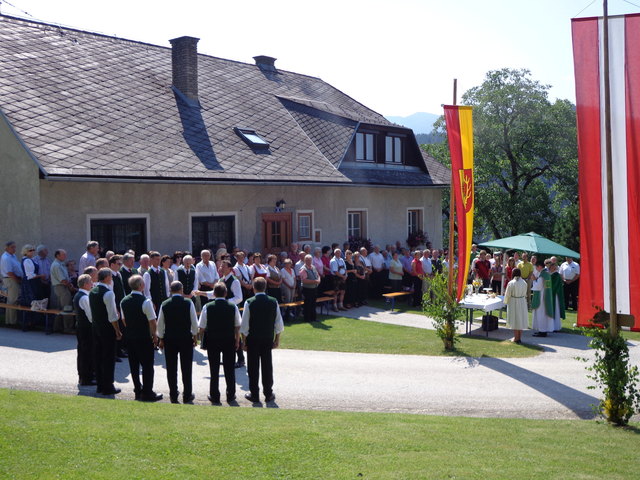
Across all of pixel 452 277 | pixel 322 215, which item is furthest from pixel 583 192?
pixel 322 215

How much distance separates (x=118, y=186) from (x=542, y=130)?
Answer: 90.4 feet

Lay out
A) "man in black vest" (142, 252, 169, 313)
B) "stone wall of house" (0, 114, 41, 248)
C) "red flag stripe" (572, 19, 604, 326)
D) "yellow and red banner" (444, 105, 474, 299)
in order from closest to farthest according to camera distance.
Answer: "red flag stripe" (572, 19, 604, 326) < "man in black vest" (142, 252, 169, 313) < "yellow and red banner" (444, 105, 474, 299) < "stone wall of house" (0, 114, 41, 248)

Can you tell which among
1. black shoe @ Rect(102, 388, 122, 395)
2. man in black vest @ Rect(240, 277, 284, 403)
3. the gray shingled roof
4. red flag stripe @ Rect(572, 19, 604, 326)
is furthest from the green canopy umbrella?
black shoe @ Rect(102, 388, 122, 395)

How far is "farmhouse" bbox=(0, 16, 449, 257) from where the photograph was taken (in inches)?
624

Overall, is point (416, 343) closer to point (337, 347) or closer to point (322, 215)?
point (337, 347)

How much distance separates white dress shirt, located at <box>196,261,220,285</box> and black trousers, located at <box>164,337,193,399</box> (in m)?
4.44

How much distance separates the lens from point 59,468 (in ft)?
20.9

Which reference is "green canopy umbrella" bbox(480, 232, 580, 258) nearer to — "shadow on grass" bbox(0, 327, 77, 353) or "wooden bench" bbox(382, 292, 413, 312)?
"wooden bench" bbox(382, 292, 413, 312)

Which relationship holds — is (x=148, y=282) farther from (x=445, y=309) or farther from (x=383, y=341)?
(x=445, y=309)

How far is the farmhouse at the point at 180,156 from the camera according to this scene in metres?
15.9

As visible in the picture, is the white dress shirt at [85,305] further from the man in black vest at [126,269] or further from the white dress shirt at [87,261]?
the white dress shirt at [87,261]

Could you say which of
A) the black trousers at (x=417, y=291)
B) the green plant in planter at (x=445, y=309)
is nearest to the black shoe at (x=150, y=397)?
the green plant in planter at (x=445, y=309)

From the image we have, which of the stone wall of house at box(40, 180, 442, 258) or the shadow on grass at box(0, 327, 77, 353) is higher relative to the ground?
the stone wall of house at box(40, 180, 442, 258)

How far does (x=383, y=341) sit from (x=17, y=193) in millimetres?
8908
